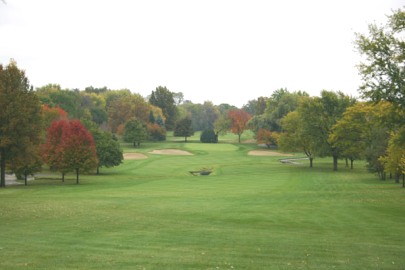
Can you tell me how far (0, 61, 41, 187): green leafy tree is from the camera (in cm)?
4222

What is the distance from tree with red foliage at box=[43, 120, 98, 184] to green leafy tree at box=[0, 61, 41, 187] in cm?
429

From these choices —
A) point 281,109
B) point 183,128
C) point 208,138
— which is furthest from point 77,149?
point 208,138

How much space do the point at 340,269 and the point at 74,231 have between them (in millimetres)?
10819

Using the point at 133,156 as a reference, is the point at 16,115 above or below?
above

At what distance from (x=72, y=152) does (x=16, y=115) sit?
7813 millimetres

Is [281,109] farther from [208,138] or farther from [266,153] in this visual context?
[208,138]

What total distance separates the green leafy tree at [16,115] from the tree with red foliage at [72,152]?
4.29 meters

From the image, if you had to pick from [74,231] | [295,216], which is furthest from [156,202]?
[74,231]

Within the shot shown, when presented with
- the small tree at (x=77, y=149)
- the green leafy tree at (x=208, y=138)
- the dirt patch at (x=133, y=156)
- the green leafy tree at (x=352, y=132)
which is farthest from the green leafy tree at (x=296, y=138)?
the green leafy tree at (x=208, y=138)

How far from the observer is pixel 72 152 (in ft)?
159

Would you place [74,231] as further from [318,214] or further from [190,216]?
[318,214]

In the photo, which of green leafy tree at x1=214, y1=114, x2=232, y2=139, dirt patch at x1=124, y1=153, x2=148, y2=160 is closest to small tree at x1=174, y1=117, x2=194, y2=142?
green leafy tree at x1=214, y1=114, x2=232, y2=139

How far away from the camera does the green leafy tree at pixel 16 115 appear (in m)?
42.2

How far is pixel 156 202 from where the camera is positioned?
30.7 meters
